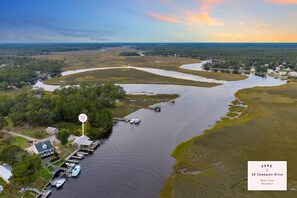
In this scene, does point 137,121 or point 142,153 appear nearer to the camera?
point 142,153

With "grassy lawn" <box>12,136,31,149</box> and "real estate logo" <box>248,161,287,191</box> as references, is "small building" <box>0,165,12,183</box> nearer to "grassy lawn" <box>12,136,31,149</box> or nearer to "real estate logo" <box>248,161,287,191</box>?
"grassy lawn" <box>12,136,31,149</box>

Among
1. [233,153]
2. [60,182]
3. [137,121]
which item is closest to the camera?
[60,182]

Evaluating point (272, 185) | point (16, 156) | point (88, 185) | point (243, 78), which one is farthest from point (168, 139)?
point (243, 78)

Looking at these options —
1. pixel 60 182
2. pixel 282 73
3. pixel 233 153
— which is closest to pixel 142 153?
pixel 60 182

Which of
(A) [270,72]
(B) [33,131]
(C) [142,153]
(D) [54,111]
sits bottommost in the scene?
(C) [142,153]

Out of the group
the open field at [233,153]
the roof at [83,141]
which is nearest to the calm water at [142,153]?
the roof at [83,141]

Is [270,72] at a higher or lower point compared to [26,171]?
higher

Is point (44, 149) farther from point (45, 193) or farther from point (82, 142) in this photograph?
point (45, 193)
